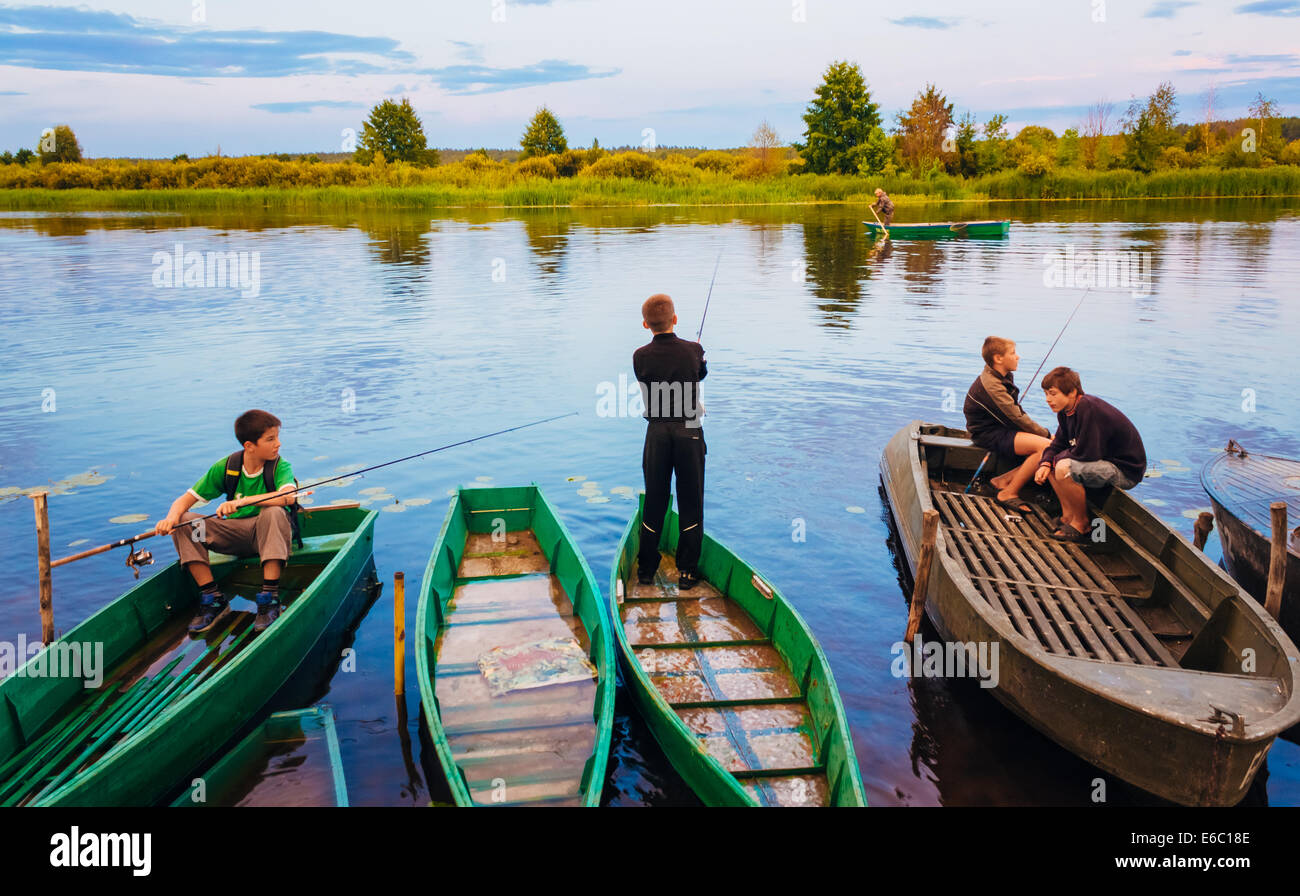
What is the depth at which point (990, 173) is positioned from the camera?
66.9m

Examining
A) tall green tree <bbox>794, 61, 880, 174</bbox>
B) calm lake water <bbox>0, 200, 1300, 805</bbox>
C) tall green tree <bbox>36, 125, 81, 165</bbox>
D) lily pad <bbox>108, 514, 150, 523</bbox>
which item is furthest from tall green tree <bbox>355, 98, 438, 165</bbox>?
lily pad <bbox>108, 514, 150, 523</bbox>

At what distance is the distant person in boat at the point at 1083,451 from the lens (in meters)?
7.82

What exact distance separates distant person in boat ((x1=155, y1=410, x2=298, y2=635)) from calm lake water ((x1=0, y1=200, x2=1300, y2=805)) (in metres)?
1.09

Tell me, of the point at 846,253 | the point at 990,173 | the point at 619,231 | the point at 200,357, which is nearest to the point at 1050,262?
the point at 846,253

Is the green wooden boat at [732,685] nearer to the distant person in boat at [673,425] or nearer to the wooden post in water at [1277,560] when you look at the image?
the distant person in boat at [673,425]

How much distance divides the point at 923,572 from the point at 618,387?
9.54 m

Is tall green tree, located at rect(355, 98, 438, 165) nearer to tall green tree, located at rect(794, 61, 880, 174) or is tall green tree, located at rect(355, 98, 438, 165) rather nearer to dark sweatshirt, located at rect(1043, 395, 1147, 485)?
tall green tree, located at rect(794, 61, 880, 174)

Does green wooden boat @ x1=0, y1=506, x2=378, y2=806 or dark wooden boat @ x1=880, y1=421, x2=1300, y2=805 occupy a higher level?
dark wooden boat @ x1=880, y1=421, x2=1300, y2=805

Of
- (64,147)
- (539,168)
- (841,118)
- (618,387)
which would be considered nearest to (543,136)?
(539,168)

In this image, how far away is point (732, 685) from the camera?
244 inches

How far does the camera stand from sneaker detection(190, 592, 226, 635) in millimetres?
7219
